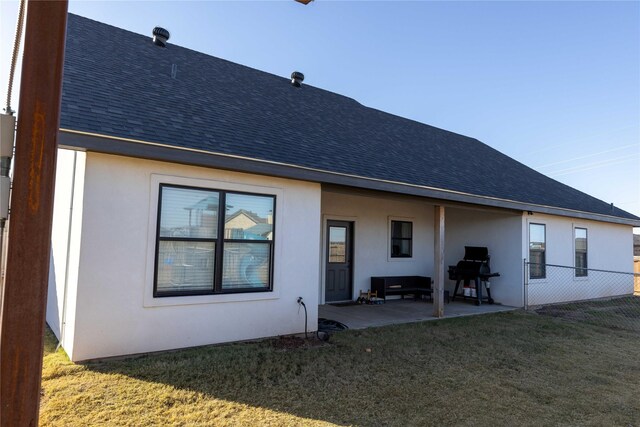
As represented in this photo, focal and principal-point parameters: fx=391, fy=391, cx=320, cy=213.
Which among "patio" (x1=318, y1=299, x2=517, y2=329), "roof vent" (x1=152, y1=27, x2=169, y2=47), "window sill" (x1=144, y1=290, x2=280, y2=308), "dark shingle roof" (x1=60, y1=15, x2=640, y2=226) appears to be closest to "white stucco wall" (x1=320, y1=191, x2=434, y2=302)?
"patio" (x1=318, y1=299, x2=517, y2=329)

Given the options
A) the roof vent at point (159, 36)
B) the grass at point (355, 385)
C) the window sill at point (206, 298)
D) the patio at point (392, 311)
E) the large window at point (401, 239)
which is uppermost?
the roof vent at point (159, 36)

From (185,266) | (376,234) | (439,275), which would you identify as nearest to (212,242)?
(185,266)

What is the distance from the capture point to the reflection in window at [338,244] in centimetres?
1026

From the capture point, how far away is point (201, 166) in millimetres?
5664

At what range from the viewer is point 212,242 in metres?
5.87

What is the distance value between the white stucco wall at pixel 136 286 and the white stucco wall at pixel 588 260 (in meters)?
8.25

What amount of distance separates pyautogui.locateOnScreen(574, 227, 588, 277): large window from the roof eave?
17.4 feet

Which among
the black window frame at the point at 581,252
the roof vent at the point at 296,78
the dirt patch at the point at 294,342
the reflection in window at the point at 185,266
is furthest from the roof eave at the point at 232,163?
the roof vent at the point at 296,78

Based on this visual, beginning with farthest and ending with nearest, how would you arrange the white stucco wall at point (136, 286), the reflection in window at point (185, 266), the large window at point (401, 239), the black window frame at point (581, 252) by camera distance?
1. the black window frame at point (581, 252)
2. the large window at point (401, 239)
3. the reflection in window at point (185, 266)
4. the white stucco wall at point (136, 286)

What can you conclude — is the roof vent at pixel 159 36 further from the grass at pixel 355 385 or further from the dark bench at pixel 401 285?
the dark bench at pixel 401 285

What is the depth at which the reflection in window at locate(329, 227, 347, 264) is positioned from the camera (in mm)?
10258

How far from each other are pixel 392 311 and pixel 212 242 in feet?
16.9

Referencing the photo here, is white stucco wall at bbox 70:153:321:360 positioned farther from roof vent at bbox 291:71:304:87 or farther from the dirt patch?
roof vent at bbox 291:71:304:87

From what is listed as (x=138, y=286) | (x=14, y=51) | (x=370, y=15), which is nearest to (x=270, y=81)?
(x=370, y=15)
